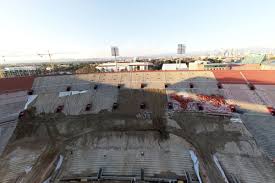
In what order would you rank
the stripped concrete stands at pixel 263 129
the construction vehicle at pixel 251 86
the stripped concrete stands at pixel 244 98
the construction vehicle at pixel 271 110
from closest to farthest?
the stripped concrete stands at pixel 263 129
the construction vehicle at pixel 271 110
the stripped concrete stands at pixel 244 98
the construction vehicle at pixel 251 86

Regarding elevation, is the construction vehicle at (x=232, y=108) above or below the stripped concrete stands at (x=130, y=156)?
above

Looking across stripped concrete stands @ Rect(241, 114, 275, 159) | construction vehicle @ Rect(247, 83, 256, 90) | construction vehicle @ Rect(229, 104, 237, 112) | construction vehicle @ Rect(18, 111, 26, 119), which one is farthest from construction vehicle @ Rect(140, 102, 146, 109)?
construction vehicle @ Rect(247, 83, 256, 90)

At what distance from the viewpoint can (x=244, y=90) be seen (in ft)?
113

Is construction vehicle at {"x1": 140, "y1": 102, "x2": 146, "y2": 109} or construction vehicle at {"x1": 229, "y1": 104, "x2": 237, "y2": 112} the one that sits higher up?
construction vehicle at {"x1": 140, "y1": 102, "x2": 146, "y2": 109}

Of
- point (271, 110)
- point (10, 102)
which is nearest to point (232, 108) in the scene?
point (271, 110)

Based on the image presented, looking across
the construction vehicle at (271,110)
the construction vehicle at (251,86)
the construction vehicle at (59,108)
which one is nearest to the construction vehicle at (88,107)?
the construction vehicle at (59,108)

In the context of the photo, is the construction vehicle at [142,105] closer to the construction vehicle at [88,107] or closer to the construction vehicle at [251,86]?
the construction vehicle at [88,107]

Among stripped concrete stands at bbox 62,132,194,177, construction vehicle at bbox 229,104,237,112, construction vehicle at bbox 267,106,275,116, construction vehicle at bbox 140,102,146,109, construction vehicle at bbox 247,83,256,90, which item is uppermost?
construction vehicle at bbox 247,83,256,90

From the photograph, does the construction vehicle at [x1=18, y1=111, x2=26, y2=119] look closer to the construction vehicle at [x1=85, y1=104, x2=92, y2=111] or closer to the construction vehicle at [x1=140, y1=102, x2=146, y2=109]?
the construction vehicle at [x1=85, y1=104, x2=92, y2=111]

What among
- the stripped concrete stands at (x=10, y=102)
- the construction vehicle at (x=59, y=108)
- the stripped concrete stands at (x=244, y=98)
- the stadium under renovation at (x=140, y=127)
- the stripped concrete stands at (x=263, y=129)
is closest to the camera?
the stadium under renovation at (x=140, y=127)

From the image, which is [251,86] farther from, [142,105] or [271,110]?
[142,105]

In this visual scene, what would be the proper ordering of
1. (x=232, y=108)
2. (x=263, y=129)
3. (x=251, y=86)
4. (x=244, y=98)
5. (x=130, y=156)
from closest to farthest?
(x=130, y=156) < (x=263, y=129) < (x=232, y=108) < (x=244, y=98) < (x=251, y=86)

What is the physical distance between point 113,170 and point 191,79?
83.5ft

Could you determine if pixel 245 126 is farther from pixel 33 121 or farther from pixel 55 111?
pixel 33 121
